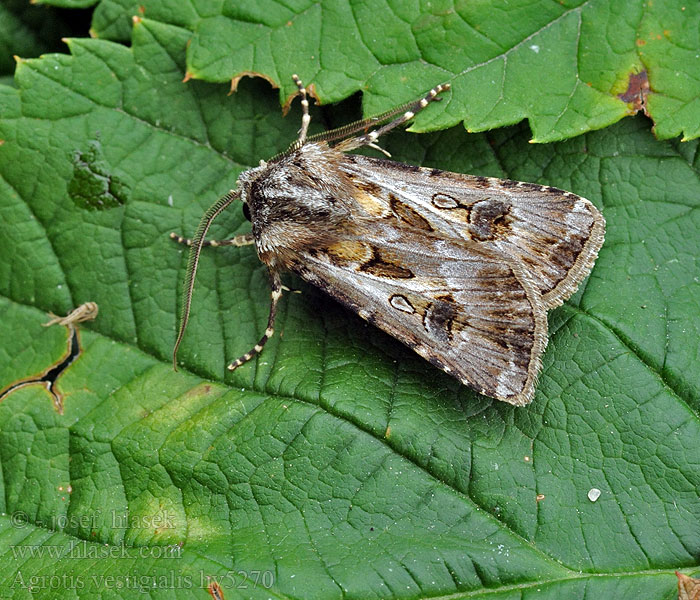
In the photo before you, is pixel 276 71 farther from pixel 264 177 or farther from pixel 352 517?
pixel 352 517

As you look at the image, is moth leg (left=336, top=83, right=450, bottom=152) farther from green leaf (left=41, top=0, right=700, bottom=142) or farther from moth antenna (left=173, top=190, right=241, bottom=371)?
moth antenna (left=173, top=190, right=241, bottom=371)

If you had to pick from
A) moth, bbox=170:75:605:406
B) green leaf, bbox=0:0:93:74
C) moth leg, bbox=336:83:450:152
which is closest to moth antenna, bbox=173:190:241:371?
moth, bbox=170:75:605:406

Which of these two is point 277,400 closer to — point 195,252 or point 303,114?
point 195,252

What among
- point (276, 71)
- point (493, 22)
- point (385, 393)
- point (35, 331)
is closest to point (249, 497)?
point (385, 393)

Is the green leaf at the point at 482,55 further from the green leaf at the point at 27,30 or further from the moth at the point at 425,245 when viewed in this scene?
the green leaf at the point at 27,30

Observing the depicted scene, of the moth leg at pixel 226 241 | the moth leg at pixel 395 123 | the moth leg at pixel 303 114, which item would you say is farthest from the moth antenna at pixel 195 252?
the moth leg at pixel 395 123

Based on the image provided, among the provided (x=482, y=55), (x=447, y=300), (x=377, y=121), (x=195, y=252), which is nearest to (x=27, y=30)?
(x=195, y=252)
